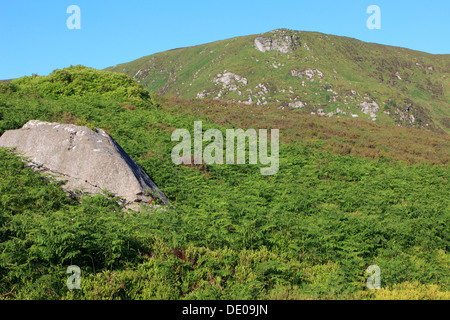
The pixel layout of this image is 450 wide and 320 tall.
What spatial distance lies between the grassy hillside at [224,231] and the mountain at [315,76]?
251ft

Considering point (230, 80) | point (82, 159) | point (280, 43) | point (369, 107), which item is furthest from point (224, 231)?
point (280, 43)

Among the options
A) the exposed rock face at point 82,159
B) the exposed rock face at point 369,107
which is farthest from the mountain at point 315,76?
the exposed rock face at point 82,159

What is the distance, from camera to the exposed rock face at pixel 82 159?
10.2 metres

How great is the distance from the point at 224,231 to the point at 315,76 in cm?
11977

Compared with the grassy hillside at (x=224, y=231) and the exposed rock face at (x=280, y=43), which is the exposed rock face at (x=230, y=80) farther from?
the grassy hillside at (x=224, y=231)

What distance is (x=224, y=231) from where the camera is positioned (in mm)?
7258

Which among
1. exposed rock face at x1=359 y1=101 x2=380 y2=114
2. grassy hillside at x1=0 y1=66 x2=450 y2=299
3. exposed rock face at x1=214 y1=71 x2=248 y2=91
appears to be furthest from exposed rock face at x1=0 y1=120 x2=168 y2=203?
exposed rock face at x1=214 y1=71 x2=248 y2=91

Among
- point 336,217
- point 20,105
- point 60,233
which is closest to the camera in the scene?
point 60,233

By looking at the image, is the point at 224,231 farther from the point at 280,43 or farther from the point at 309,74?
the point at 280,43

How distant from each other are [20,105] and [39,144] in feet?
22.8

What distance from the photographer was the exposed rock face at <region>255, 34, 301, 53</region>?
139750 mm

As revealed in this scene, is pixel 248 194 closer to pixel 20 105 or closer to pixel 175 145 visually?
pixel 175 145
